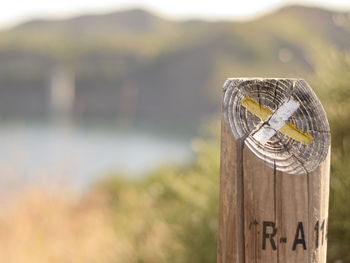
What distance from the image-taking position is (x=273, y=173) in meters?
1.26

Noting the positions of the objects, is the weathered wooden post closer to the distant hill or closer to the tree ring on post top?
the tree ring on post top

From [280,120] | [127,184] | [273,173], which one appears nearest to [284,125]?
[280,120]

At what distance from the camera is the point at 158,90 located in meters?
40.6

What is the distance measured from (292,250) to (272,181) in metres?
0.17

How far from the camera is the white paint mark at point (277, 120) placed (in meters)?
1.32

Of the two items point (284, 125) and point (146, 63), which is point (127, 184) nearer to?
point (284, 125)

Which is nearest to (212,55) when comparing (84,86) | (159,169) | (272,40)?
(272,40)

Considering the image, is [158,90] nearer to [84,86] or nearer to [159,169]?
[84,86]

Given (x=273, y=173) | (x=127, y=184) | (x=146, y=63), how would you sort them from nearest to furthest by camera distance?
(x=273, y=173)
(x=127, y=184)
(x=146, y=63)

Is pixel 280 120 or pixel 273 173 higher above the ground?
pixel 280 120

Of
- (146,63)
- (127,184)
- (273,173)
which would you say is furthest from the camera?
(146,63)

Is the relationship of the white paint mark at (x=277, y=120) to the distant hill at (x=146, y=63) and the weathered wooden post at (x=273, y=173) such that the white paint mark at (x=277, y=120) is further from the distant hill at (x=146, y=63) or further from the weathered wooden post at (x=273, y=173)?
the distant hill at (x=146, y=63)

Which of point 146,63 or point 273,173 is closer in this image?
point 273,173

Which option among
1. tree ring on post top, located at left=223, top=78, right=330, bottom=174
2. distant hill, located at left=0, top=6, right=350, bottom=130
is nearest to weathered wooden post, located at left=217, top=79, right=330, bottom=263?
tree ring on post top, located at left=223, top=78, right=330, bottom=174
